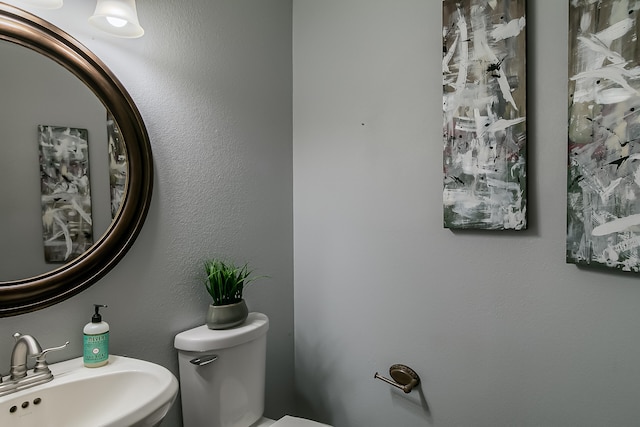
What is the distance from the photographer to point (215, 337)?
1353 millimetres

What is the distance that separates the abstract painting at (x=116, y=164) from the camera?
1249 mm

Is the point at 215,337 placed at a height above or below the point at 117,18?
below

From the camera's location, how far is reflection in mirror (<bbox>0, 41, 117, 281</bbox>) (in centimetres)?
105

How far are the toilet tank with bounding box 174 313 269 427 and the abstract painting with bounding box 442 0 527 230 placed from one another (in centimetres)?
89

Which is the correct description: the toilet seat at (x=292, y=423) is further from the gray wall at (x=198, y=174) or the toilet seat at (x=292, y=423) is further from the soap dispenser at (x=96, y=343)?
the soap dispenser at (x=96, y=343)

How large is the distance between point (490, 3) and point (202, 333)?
1.51 meters

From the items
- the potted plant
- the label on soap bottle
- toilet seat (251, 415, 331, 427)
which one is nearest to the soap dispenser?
the label on soap bottle

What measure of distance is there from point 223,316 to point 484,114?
117 centimetres

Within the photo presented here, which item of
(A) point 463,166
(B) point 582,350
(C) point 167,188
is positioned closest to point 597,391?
(B) point 582,350

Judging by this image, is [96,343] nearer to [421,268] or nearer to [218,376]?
[218,376]

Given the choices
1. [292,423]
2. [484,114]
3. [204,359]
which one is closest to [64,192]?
[204,359]

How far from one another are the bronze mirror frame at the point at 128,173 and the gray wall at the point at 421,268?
0.78m

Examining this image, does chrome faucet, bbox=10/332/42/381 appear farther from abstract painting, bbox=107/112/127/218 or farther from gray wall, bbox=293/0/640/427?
gray wall, bbox=293/0/640/427

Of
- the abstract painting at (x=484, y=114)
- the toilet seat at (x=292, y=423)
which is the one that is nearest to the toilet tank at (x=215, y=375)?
the toilet seat at (x=292, y=423)
